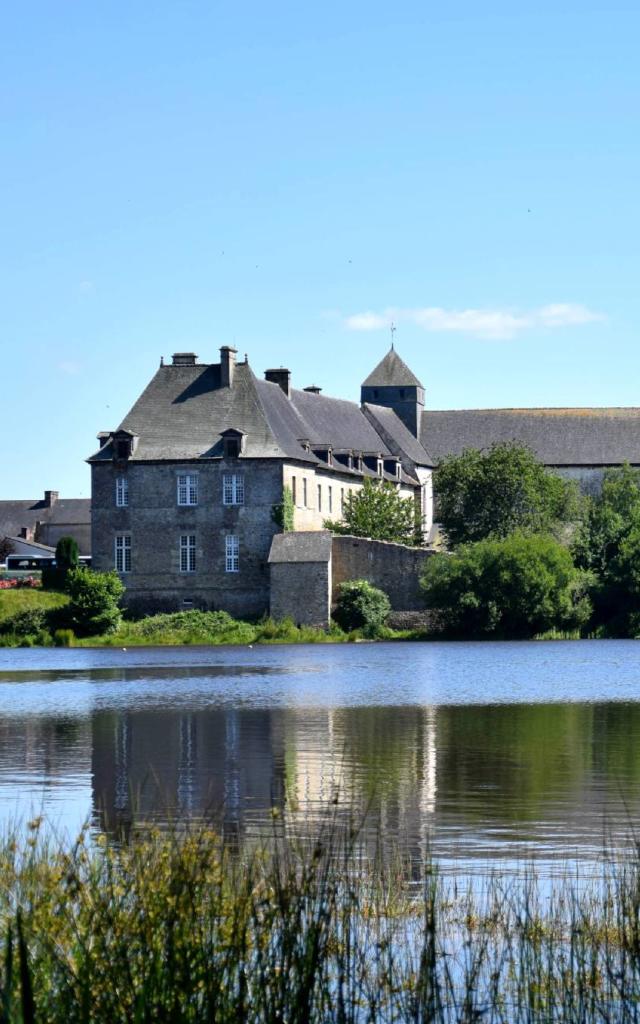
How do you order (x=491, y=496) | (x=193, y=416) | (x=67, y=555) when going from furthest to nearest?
(x=491, y=496), (x=193, y=416), (x=67, y=555)

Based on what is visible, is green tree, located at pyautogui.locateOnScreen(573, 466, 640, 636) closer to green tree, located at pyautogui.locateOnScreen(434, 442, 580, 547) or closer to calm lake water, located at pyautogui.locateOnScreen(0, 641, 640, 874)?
green tree, located at pyautogui.locateOnScreen(434, 442, 580, 547)

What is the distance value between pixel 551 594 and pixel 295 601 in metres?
10.2

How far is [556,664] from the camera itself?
42.7 meters

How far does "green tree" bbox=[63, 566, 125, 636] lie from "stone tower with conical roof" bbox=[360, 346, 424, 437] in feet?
126

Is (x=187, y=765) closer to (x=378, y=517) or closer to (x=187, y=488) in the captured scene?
(x=187, y=488)

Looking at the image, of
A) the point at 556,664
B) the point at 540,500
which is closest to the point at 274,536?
the point at 540,500

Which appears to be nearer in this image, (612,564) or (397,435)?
(612,564)

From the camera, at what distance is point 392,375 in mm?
98500

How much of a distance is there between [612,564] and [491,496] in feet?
45.6

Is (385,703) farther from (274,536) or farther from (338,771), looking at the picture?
(274,536)

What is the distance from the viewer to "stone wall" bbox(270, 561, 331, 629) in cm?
6369

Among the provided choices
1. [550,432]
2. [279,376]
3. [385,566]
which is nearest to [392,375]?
[550,432]

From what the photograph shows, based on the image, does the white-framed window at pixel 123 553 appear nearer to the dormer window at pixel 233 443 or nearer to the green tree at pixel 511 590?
the dormer window at pixel 233 443

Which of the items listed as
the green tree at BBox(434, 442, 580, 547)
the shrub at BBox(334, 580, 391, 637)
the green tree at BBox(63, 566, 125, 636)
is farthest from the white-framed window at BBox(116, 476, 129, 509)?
the green tree at BBox(434, 442, 580, 547)
